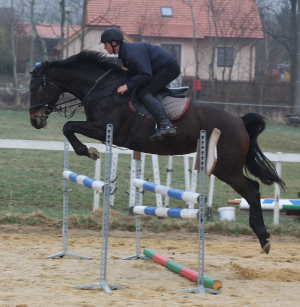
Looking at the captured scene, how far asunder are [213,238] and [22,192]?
373cm

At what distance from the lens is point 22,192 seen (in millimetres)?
8000

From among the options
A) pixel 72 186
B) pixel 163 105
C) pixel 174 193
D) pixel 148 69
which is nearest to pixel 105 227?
pixel 174 193

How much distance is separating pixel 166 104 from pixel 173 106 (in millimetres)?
74

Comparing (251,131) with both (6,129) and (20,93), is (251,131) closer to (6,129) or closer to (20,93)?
(6,129)

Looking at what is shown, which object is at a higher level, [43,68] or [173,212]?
[43,68]

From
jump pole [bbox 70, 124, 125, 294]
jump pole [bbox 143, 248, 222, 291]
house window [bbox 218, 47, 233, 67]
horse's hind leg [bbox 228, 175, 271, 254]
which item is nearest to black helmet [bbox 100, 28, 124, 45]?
jump pole [bbox 70, 124, 125, 294]

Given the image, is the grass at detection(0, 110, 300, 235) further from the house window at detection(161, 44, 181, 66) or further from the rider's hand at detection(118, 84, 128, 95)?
the house window at detection(161, 44, 181, 66)

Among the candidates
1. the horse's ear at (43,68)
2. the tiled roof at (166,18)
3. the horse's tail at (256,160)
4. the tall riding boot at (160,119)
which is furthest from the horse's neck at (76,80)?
the tiled roof at (166,18)

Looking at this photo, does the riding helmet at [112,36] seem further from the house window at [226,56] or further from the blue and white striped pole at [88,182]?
the house window at [226,56]

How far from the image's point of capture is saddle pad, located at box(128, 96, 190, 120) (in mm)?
4418

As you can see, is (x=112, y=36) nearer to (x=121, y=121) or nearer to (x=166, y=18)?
(x=121, y=121)

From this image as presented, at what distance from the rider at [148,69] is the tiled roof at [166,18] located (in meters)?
12.0

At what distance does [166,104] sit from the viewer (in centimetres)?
445

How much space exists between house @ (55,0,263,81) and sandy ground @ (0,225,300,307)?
36.5ft
